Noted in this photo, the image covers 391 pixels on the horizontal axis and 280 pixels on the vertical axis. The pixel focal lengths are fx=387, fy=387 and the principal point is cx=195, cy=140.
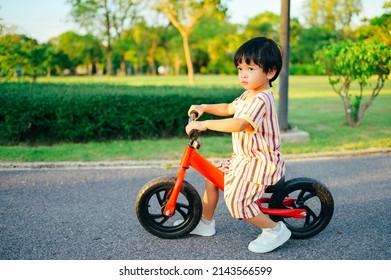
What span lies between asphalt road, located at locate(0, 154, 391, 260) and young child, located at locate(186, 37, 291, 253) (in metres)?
0.24

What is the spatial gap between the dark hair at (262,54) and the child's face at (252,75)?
25 mm

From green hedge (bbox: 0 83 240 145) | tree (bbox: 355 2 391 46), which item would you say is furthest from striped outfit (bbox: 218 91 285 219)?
tree (bbox: 355 2 391 46)

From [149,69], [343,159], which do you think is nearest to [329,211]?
[343,159]

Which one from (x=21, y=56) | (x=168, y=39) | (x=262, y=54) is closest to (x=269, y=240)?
(x=262, y=54)

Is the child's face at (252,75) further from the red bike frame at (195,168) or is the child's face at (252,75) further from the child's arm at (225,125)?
the red bike frame at (195,168)

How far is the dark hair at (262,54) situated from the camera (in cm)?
232

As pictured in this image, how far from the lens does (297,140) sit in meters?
5.91

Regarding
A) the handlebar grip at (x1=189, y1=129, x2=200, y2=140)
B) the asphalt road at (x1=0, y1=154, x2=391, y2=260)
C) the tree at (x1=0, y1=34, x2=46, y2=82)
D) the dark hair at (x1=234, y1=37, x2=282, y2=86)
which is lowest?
the asphalt road at (x1=0, y1=154, x2=391, y2=260)

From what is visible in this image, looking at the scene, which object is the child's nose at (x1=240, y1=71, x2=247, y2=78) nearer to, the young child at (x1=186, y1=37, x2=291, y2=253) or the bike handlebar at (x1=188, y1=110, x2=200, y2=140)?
the young child at (x1=186, y1=37, x2=291, y2=253)

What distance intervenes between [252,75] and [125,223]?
5.01 ft

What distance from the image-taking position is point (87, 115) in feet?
18.4

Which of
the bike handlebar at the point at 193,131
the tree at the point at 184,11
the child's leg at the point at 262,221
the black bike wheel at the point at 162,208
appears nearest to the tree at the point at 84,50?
the tree at the point at 184,11

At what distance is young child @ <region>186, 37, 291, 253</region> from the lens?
2330 millimetres

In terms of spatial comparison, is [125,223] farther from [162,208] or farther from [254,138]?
[254,138]
